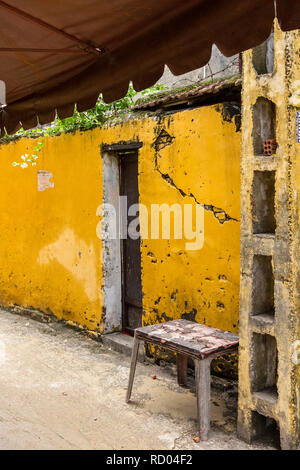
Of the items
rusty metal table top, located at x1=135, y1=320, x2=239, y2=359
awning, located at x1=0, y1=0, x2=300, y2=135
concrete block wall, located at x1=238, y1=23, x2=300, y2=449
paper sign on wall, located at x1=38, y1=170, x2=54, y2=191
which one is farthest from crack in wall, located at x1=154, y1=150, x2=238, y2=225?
paper sign on wall, located at x1=38, y1=170, x2=54, y2=191

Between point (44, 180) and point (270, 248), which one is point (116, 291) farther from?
point (270, 248)

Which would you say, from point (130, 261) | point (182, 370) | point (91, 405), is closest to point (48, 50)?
point (91, 405)

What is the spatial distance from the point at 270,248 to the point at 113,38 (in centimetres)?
169

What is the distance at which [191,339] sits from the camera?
3.73 m

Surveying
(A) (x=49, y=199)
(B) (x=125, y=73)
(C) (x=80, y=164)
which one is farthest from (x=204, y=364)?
(A) (x=49, y=199)

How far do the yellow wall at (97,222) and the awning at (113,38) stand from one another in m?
1.53

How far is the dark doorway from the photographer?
18.8ft

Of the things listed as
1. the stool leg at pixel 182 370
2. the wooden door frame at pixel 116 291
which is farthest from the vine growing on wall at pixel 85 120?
the stool leg at pixel 182 370

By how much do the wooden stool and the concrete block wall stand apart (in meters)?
0.24

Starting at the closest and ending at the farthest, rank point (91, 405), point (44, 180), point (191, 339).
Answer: point (191, 339) < point (91, 405) < point (44, 180)

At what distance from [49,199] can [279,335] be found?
449 cm

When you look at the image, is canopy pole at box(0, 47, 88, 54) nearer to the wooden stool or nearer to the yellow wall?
the yellow wall

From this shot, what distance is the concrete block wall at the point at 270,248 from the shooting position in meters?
3.08
